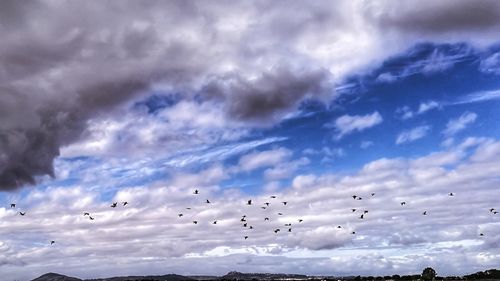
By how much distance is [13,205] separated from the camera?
158750mm

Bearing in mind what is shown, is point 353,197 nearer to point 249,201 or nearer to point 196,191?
point 249,201

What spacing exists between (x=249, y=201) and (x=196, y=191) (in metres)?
22.9

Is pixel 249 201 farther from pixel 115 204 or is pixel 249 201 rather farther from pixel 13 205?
pixel 13 205

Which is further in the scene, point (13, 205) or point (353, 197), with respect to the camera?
point (353, 197)

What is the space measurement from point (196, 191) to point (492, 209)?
114 meters

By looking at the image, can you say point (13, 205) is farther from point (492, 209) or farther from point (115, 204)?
point (492, 209)

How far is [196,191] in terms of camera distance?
5881 inches

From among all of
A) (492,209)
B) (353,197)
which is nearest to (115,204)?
(353,197)

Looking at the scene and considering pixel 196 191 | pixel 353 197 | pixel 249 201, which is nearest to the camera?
pixel 196 191

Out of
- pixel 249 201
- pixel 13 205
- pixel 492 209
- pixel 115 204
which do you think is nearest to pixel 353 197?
pixel 249 201

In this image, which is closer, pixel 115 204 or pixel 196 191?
pixel 196 191

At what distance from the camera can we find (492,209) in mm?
185125

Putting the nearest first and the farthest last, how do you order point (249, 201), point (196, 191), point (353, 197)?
point (196, 191), point (249, 201), point (353, 197)

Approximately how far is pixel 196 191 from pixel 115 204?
33334 millimetres
